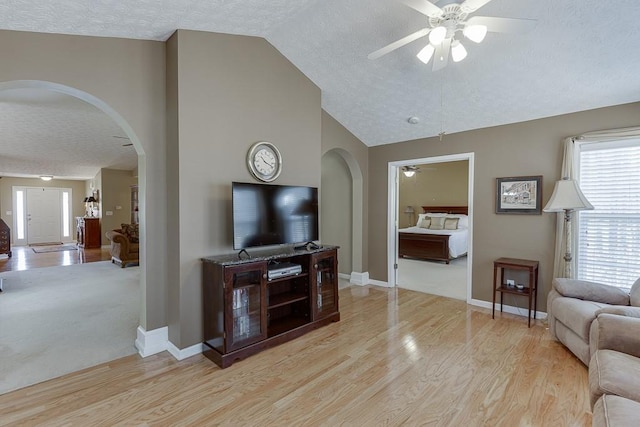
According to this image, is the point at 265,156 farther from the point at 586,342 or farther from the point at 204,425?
the point at 586,342

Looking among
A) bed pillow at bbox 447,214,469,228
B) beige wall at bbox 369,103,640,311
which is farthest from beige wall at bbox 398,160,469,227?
beige wall at bbox 369,103,640,311

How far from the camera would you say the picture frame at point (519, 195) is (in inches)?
148

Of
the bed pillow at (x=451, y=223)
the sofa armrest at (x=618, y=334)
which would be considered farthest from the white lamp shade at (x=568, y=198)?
the bed pillow at (x=451, y=223)

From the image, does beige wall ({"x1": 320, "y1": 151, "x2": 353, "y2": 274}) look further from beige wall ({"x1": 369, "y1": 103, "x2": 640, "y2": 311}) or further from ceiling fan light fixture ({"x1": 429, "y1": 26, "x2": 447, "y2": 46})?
ceiling fan light fixture ({"x1": 429, "y1": 26, "x2": 447, "y2": 46})

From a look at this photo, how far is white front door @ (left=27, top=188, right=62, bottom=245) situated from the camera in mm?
10570

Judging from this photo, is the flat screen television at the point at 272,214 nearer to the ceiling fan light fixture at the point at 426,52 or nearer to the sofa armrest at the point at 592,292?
the ceiling fan light fixture at the point at 426,52

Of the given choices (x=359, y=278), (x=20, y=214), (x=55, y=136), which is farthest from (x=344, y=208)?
(x=20, y=214)

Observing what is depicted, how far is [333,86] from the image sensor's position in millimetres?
3936

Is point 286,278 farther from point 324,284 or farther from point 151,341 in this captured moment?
point 151,341

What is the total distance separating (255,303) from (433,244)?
5.47m

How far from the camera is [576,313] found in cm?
264

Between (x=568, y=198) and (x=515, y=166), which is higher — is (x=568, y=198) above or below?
below

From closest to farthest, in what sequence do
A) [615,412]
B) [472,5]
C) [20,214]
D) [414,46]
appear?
[615,412] → [472,5] → [414,46] → [20,214]

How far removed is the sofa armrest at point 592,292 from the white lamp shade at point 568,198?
30.0 inches
